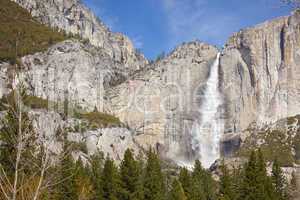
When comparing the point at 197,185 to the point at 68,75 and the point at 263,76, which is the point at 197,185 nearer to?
the point at 68,75

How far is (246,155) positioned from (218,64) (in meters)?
45.3

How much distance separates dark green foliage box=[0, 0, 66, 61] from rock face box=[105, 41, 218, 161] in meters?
26.9

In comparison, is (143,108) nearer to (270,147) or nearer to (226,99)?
(226,99)

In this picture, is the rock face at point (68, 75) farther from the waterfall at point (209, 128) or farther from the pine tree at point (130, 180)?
the pine tree at point (130, 180)

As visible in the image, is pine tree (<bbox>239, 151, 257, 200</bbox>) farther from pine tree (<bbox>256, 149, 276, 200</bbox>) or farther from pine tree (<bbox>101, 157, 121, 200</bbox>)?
pine tree (<bbox>101, 157, 121, 200</bbox>)

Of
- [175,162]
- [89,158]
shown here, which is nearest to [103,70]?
[175,162]

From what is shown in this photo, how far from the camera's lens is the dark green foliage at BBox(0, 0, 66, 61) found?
149 m

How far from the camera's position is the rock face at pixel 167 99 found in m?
164

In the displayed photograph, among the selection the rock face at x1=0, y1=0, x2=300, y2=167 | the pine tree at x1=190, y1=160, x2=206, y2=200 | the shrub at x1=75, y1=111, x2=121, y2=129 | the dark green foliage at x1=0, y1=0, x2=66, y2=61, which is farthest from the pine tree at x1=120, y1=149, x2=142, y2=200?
the rock face at x1=0, y1=0, x2=300, y2=167

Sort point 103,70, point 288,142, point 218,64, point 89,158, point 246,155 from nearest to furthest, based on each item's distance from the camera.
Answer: point 89,158, point 246,155, point 288,142, point 103,70, point 218,64

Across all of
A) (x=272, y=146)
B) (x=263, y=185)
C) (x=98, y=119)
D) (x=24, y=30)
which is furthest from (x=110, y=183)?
(x=24, y=30)

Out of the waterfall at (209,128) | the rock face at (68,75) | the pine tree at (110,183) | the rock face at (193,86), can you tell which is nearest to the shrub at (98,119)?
the rock face at (68,75)

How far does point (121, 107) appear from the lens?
166875 mm

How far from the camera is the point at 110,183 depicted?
53125mm
